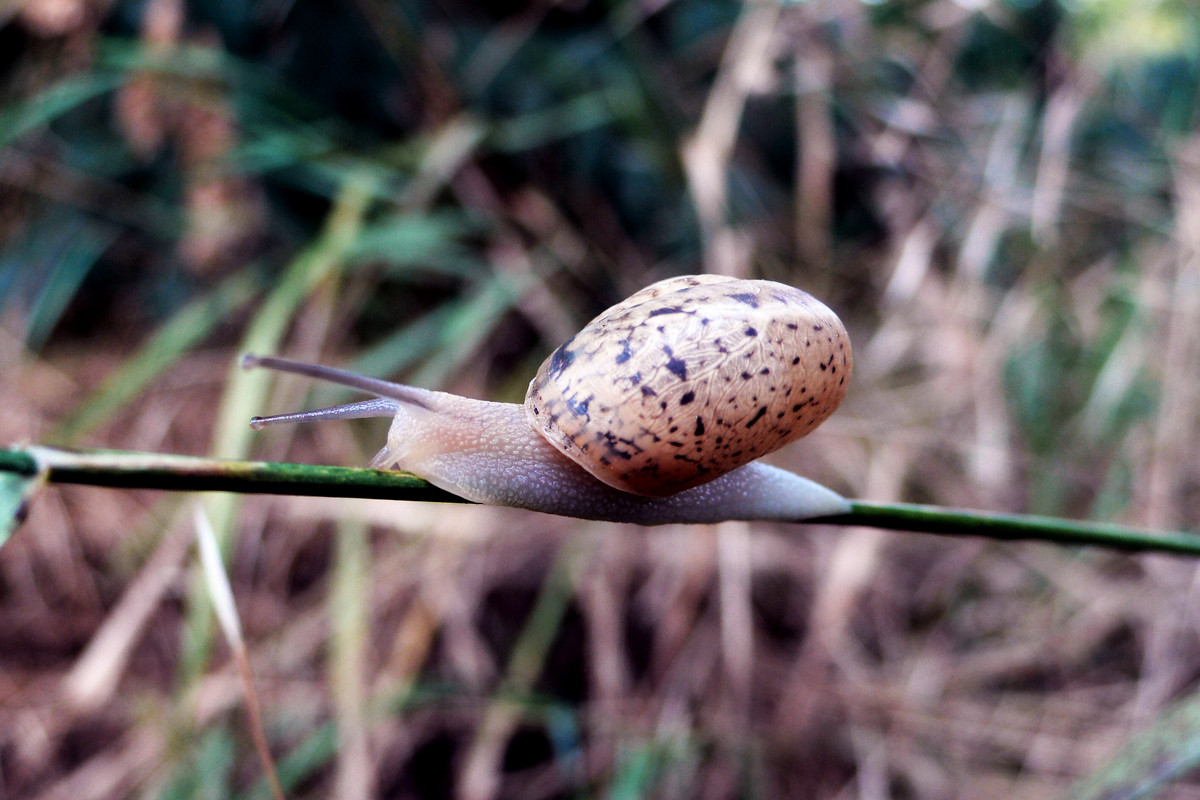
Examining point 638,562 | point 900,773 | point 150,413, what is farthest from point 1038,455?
point 150,413

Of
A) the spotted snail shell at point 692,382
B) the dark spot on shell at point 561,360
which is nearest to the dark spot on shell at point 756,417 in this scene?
the spotted snail shell at point 692,382

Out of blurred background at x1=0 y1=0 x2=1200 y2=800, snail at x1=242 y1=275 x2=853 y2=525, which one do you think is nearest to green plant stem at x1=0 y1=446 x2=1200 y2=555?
snail at x1=242 y1=275 x2=853 y2=525

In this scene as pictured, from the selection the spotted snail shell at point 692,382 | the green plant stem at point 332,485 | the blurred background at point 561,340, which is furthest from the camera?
the blurred background at point 561,340

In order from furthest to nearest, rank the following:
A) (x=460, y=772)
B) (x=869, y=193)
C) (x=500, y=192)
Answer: (x=869, y=193) → (x=500, y=192) → (x=460, y=772)

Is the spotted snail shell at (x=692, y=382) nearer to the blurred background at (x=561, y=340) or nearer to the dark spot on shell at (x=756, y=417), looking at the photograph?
the dark spot on shell at (x=756, y=417)

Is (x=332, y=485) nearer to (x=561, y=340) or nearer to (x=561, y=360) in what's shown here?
(x=561, y=360)

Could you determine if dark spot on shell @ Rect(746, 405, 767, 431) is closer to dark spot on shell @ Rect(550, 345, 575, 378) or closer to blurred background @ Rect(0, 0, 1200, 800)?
dark spot on shell @ Rect(550, 345, 575, 378)

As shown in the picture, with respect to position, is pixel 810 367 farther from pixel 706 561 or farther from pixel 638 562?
pixel 638 562
